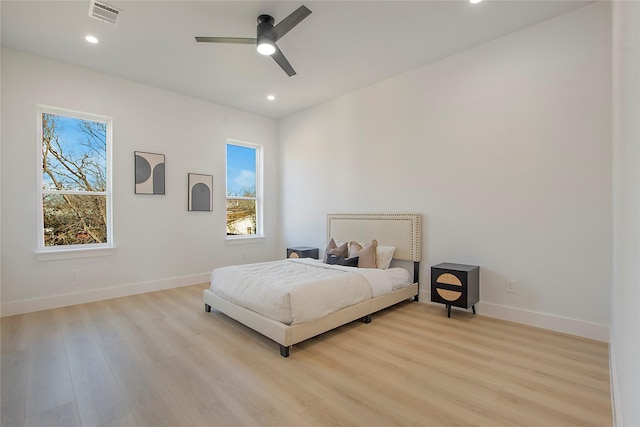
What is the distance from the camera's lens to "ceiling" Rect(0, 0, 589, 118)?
9.56 feet

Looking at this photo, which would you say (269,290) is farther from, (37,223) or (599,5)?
(599,5)

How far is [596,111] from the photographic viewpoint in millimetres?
2885

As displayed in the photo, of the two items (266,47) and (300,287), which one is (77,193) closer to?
(266,47)

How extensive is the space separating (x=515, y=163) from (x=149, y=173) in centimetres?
504

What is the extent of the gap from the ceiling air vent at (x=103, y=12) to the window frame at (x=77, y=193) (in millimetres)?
1669

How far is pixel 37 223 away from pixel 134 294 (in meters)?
1.51

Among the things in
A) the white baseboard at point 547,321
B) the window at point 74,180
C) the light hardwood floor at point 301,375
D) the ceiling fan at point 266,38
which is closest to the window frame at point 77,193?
the window at point 74,180

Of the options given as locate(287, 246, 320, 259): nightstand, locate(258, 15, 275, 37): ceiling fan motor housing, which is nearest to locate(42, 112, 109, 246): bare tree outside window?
locate(287, 246, 320, 259): nightstand

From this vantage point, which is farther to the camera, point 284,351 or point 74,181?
point 74,181

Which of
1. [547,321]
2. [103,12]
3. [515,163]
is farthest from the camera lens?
[515,163]

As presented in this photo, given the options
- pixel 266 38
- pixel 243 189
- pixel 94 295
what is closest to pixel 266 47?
pixel 266 38

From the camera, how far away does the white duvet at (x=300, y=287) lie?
2.71 metres

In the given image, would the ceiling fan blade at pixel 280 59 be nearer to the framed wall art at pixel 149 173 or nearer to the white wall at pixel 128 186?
the white wall at pixel 128 186

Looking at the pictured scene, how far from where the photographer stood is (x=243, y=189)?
6027 mm
